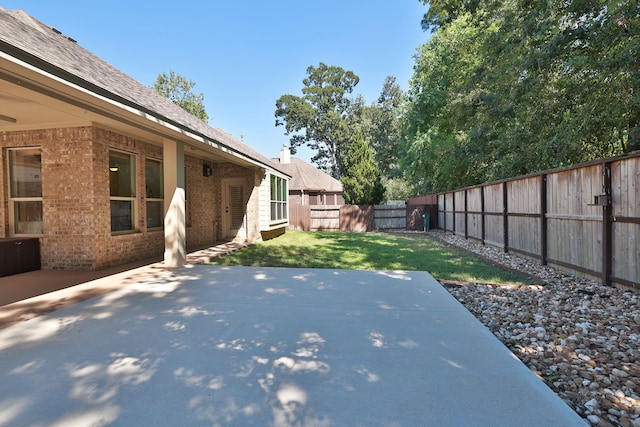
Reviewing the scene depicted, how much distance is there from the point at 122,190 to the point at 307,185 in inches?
735

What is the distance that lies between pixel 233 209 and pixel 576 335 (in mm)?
10712

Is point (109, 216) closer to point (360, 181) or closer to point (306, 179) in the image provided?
point (360, 181)

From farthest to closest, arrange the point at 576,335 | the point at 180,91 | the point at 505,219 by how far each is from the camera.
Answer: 1. the point at 180,91
2. the point at 505,219
3. the point at 576,335

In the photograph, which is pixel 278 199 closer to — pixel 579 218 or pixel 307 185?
pixel 579 218

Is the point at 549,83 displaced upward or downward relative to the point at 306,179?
upward

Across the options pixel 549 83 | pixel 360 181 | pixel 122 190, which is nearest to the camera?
pixel 122 190

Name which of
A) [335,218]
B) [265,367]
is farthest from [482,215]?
[265,367]

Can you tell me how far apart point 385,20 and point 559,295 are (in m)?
15.2

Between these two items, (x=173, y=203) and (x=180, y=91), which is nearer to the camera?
(x=173, y=203)

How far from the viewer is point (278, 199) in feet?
47.3

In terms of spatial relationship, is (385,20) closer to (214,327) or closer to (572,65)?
(572,65)

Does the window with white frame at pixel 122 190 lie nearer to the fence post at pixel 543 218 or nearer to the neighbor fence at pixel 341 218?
the fence post at pixel 543 218

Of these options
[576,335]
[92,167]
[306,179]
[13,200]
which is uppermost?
[306,179]

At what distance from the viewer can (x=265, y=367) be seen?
2.57 m
